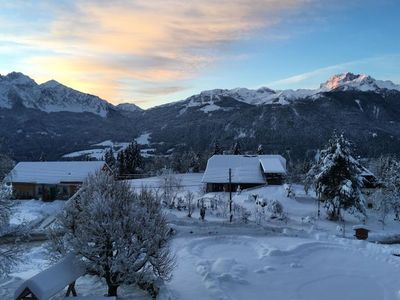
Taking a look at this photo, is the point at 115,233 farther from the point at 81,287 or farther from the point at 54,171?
the point at 54,171

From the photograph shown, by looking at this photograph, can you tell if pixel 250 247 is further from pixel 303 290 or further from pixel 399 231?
pixel 399 231

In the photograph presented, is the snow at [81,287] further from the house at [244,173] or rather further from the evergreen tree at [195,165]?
the evergreen tree at [195,165]

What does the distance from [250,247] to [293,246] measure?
3.29 meters

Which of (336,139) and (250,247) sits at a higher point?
(336,139)

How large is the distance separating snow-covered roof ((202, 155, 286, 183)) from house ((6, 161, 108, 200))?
1632 cm

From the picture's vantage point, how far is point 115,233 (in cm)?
2197

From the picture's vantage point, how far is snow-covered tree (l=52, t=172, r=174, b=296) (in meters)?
22.1

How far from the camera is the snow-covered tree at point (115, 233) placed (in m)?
22.1

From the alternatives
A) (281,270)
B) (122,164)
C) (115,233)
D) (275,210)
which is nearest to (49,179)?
(122,164)

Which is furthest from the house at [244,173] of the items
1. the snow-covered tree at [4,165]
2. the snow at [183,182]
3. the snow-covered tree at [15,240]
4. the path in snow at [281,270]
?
the snow-covered tree at [4,165]

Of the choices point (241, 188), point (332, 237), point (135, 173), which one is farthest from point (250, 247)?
point (135, 173)

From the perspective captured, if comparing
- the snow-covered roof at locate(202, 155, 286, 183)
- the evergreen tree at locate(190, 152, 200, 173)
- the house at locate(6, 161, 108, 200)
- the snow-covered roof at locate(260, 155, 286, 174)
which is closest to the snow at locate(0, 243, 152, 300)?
the house at locate(6, 161, 108, 200)

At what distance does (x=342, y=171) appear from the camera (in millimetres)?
46750

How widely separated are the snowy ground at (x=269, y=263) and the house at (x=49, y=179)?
2392 centimetres
